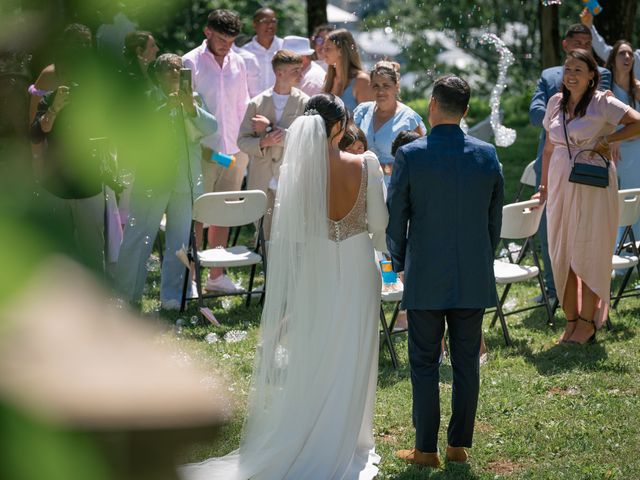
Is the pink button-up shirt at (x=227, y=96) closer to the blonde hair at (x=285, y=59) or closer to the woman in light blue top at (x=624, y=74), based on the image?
the blonde hair at (x=285, y=59)

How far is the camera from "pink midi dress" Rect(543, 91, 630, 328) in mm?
6750

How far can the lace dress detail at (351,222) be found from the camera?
459 cm

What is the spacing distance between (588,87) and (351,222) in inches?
108

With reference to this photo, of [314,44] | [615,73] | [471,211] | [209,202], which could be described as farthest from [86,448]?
[314,44]

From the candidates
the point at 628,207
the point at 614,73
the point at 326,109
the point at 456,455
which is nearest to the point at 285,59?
the point at 628,207

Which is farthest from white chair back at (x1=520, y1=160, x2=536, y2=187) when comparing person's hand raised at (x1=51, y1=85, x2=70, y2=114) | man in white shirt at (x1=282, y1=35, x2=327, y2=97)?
person's hand raised at (x1=51, y1=85, x2=70, y2=114)

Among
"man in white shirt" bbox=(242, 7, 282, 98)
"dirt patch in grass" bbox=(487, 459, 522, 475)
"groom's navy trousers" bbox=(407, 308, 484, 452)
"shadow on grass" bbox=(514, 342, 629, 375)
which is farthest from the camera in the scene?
"man in white shirt" bbox=(242, 7, 282, 98)

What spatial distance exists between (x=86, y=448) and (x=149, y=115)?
185mm

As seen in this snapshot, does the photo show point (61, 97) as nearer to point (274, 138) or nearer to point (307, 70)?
point (274, 138)

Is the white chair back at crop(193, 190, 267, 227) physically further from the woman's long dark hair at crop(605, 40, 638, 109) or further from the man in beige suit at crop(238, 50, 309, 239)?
the woman's long dark hair at crop(605, 40, 638, 109)

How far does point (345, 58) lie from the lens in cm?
784

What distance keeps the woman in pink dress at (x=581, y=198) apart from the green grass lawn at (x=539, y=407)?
30cm

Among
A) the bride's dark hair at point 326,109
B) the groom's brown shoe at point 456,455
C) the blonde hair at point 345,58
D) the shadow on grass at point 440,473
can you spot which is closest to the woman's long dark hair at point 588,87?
the blonde hair at point 345,58

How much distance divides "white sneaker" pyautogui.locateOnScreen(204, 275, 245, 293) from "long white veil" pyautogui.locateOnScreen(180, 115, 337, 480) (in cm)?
370
